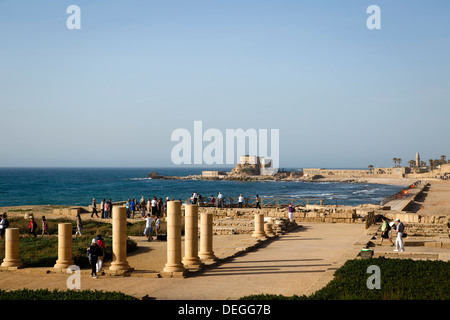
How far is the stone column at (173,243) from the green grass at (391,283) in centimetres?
427

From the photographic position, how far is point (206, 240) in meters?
16.5

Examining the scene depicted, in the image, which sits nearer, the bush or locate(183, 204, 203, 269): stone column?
the bush

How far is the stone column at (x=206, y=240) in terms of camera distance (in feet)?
53.7

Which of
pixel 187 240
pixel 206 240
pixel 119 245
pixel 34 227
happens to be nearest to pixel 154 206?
pixel 34 227

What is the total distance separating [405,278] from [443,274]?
3.35 ft

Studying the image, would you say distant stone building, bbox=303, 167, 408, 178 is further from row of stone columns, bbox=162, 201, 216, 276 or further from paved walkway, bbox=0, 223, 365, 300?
row of stone columns, bbox=162, 201, 216, 276

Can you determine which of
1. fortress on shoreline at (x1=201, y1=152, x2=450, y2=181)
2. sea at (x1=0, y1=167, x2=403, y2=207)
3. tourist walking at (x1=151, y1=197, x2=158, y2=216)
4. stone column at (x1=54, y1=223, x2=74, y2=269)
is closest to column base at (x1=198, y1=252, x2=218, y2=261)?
stone column at (x1=54, y1=223, x2=74, y2=269)

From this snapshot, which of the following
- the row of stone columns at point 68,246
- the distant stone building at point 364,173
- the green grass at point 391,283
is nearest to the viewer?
the green grass at point 391,283

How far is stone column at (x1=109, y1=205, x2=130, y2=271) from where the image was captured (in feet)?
Result: 46.9

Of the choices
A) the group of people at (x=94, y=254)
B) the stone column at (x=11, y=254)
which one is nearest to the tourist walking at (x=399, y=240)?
the group of people at (x=94, y=254)

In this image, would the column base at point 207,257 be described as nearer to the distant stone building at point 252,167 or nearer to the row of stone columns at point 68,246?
the row of stone columns at point 68,246

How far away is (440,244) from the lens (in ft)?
61.6

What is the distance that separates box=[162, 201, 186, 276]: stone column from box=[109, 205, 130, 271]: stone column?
4.33 feet

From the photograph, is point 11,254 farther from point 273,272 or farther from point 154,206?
point 154,206
